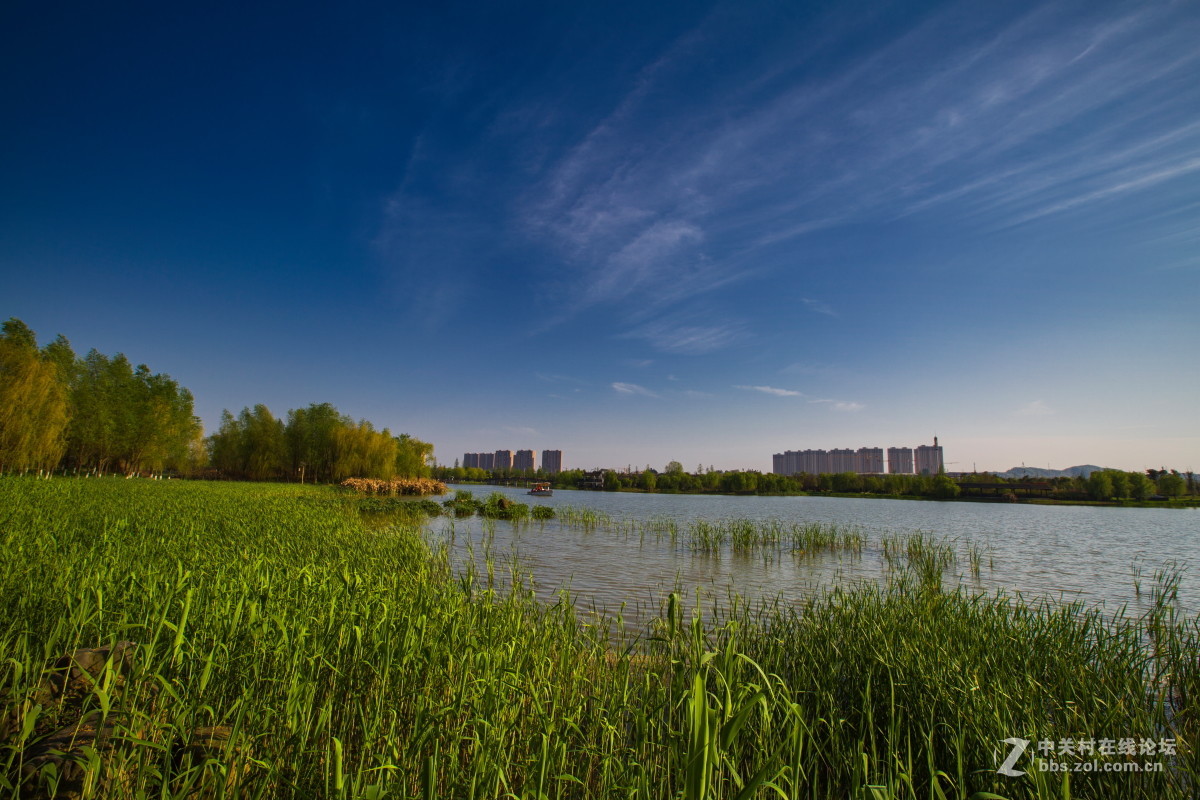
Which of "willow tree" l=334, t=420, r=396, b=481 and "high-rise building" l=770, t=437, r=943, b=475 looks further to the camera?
"high-rise building" l=770, t=437, r=943, b=475

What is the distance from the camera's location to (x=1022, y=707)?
11.2ft

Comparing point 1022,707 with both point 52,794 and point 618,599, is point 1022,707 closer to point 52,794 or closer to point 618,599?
point 52,794

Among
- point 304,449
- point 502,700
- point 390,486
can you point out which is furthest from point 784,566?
point 304,449

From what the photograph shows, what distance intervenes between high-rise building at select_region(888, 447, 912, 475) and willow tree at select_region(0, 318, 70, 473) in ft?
610

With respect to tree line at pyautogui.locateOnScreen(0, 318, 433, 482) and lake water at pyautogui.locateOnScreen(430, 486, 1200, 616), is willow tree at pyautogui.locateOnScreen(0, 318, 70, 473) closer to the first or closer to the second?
tree line at pyautogui.locateOnScreen(0, 318, 433, 482)

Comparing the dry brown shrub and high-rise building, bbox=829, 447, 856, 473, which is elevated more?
high-rise building, bbox=829, 447, 856, 473

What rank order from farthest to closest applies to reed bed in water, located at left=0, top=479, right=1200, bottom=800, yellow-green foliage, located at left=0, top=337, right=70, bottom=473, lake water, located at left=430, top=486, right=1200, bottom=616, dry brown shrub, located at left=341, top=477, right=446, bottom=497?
dry brown shrub, located at left=341, top=477, right=446, bottom=497, yellow-green foliage, located at left=0, top=337, right=70, bottom=473, lake water, located at left=430, top=486, right=1200, bottom=616, reed bed in water, located at left=0, top=479, right=1200, bottom=800

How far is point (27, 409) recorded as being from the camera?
25.4 m

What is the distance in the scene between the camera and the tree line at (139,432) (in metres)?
25.8

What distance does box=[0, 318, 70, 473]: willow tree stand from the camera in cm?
2458

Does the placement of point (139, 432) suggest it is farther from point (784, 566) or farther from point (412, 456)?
point (784, 566)

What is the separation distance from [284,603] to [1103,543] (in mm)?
29822

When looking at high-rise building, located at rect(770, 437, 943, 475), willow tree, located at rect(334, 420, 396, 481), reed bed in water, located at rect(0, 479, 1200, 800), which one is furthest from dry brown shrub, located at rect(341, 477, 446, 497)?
high-rise building, located at rect(770, 437, 943, 475)

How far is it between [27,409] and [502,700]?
118ft
